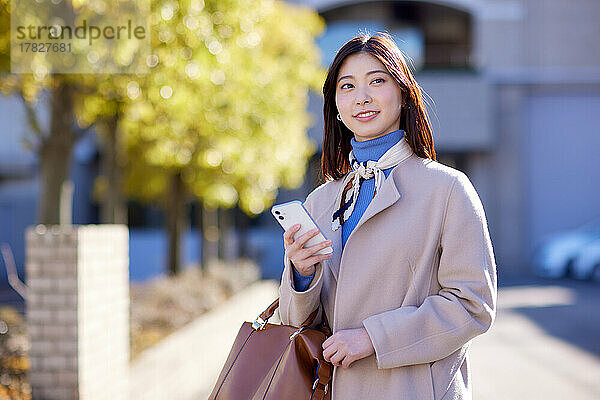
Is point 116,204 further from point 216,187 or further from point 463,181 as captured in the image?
point 463,181

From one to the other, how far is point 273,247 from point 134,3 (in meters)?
19.7

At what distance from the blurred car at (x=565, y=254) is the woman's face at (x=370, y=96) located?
19538 mm

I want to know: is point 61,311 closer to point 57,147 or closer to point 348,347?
point 57,147

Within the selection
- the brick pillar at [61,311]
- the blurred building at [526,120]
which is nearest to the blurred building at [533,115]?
the blurred building at [526,120]

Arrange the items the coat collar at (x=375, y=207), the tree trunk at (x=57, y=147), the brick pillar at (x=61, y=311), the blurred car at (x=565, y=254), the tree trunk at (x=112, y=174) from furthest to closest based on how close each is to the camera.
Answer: the blurred car at (x=565, y=254)
the tree trunk at (x=112, y=174)
the tree trunk at (x=57, y=147)
the brick pillar at (x=61, y=311)
the coat collar at (x=375, y=207)

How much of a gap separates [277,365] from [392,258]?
48cm

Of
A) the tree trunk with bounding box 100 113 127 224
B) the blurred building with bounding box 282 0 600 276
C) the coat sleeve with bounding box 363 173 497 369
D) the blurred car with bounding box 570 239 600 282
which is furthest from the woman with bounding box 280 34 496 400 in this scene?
the blurred building with bounding box 282 0 600 276

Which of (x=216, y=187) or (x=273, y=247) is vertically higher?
(x=216, y=187)

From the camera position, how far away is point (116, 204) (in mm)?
10016

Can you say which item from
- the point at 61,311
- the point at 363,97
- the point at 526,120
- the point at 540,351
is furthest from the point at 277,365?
→ the point at 526,120

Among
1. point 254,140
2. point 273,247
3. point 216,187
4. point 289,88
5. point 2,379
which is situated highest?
point 289,88

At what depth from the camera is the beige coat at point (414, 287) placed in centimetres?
218

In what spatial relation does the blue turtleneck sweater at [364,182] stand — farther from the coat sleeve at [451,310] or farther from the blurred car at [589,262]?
the blurred car at [589,262]

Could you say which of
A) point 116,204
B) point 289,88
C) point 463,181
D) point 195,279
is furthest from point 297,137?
point 463,181
